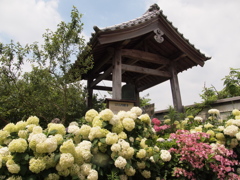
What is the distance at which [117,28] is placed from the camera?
15.0ft

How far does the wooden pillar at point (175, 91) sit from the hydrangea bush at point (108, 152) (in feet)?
9.60

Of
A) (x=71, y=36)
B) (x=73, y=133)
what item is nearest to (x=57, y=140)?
(x=73, y=133)

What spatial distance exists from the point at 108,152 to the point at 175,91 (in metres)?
4.58

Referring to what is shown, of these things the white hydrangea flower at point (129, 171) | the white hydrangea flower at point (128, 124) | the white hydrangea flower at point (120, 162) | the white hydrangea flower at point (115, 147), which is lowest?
the white hydrangea flower at point (129, 171)

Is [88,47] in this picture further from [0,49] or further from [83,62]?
[0,49]

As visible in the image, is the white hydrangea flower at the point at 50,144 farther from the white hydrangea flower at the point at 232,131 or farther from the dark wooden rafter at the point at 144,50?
the dark wooden rafter at the point at 144,50

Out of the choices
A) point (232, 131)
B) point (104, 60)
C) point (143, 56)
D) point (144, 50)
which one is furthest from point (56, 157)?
point (144, 50)

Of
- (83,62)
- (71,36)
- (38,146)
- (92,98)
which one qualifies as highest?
(71,36)

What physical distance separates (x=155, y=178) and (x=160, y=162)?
0.21 meters

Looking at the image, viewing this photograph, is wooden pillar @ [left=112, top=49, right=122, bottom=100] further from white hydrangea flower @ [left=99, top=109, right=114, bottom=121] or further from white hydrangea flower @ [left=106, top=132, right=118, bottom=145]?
white hydrangea flower @ [left=106, top=132, right=118, bottom=145]

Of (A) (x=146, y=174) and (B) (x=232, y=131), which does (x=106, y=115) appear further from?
(B) (x=232, y=131)

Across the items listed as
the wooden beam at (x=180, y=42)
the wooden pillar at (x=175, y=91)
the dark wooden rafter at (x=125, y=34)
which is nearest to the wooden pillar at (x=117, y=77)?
the dark wooden rafter at (x=125, y=34)

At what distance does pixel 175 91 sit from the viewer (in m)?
6.09

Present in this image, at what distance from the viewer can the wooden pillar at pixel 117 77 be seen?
4.77 metres
